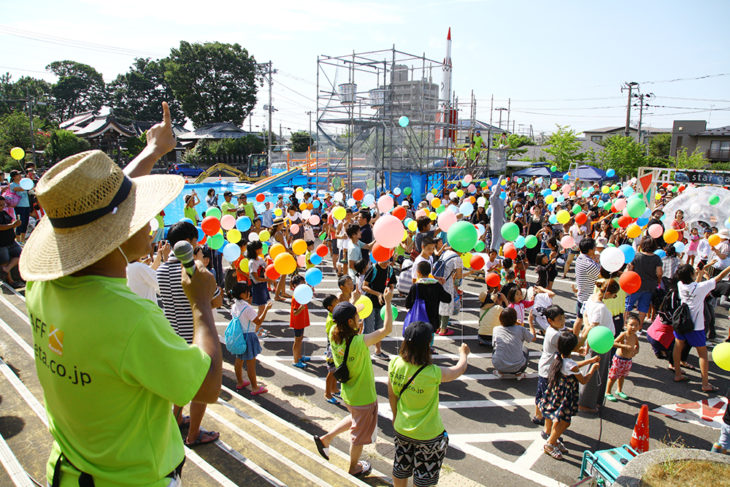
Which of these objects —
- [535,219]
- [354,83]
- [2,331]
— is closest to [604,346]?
[2,331]

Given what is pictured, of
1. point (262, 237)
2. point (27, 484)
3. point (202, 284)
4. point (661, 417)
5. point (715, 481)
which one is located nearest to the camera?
point (202, 284)

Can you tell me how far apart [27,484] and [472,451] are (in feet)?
12.1

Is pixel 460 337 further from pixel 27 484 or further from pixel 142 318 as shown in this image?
pixel 142 318

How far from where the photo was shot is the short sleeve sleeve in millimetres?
1224

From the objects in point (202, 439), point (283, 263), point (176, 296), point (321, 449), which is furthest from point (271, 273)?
point (202, 439)

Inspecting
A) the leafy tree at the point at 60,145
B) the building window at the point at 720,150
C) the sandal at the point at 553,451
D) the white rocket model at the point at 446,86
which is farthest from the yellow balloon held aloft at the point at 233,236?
the building window at the point at 720,150

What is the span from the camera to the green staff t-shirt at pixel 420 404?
10.6ft

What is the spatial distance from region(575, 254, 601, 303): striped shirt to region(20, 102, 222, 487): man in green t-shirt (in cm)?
660

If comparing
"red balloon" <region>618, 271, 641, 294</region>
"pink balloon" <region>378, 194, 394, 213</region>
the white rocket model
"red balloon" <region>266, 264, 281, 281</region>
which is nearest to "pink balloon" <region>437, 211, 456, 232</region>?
"pink balloon" <region>378, 194, 394, 213</region>

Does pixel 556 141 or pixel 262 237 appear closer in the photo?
pixel 262 237

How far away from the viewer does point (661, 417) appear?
205 inches

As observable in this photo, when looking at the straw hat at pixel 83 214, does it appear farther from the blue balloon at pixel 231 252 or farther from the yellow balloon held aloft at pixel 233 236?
the yellow balloon held aloft at pixel 233 236

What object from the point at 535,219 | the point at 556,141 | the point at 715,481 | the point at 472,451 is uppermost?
the point at 556,141

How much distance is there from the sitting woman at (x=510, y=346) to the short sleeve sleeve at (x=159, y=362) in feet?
17.0
